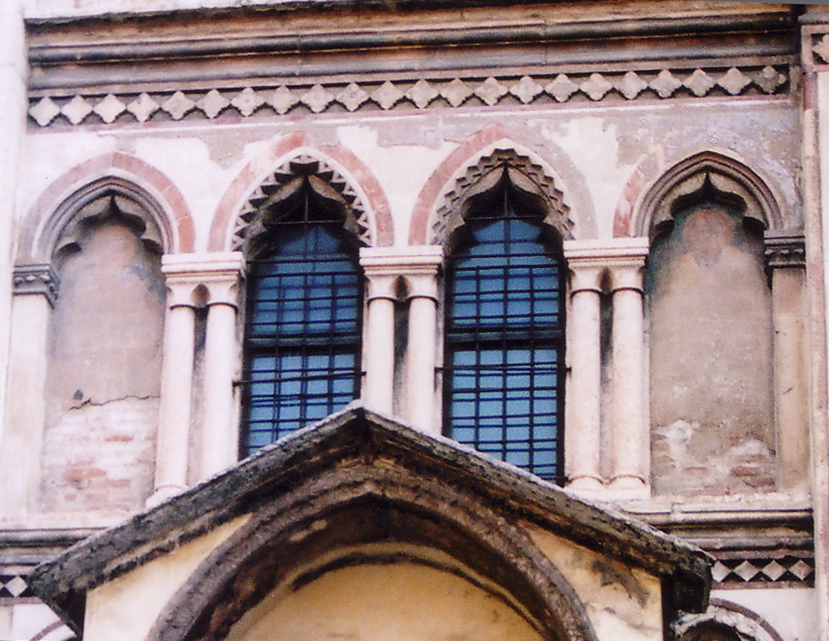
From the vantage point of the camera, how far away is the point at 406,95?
665 inches

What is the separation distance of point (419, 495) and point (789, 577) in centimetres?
278

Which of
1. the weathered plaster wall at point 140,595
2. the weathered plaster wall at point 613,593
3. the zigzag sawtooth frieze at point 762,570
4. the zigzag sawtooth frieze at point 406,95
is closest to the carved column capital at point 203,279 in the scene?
the zigzag sawtooth frieze at point 406,95

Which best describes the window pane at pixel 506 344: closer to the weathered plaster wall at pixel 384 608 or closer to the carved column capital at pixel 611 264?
the carved column capital at pixel 611 264

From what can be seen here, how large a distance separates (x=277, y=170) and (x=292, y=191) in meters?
0.17

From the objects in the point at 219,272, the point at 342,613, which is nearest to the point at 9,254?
the point at 219,272

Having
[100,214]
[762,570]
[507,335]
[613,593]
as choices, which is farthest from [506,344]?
[613,593]

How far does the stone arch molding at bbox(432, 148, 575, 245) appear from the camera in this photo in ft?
53.9

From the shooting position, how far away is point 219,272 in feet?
54.0

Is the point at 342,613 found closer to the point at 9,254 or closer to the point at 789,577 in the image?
the point at 789,577

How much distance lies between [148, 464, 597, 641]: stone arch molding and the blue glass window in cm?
240

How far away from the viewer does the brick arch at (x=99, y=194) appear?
54.7 ft

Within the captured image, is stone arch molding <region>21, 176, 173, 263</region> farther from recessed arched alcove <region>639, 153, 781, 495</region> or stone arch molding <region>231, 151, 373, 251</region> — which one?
recessed arched alcove <region>639, 153, 781, 495</region>

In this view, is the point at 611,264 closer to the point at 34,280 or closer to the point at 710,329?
the point at 710,329

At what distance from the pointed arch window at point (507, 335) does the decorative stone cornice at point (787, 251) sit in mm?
1381
